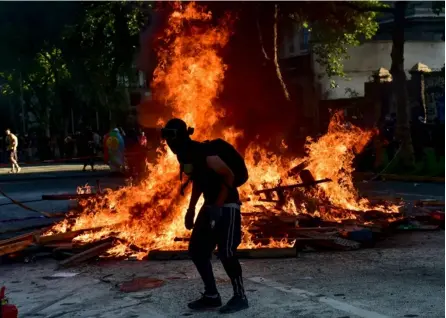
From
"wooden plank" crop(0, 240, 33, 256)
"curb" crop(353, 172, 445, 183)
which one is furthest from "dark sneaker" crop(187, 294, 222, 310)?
"curb" crop(353, 172, 445, 183)

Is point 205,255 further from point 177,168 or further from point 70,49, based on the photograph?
point 70,49

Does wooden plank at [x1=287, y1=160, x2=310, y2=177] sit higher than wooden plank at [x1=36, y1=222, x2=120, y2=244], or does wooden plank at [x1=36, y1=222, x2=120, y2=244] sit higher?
wooden plank at [x1=287, y1=160, x2=310, y2=177]

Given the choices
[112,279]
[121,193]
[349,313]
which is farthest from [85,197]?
[349,313]

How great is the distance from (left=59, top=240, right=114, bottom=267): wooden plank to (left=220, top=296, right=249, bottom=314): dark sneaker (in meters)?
3.02

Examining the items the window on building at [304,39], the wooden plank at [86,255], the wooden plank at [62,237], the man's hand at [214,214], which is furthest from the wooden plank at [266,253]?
the window on building at [304,39]

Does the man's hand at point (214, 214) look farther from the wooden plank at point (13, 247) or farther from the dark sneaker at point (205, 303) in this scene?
→ the wooden plank at point (13, 247)

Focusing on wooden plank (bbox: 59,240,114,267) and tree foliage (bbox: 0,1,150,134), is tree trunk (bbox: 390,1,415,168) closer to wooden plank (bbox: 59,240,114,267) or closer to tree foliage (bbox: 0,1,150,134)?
tree foliage (bbox: 0,1,150,134)

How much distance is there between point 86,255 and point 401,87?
15364 millimetres

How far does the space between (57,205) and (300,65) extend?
24425 mm

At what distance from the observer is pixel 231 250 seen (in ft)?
20.7

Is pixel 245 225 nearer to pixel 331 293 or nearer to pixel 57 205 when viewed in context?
pixel 331 293

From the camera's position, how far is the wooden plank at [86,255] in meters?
8.66

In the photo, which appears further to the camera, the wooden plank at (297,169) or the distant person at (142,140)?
the distant person at (142,140)

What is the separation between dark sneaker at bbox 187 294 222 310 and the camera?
637 centimetres
